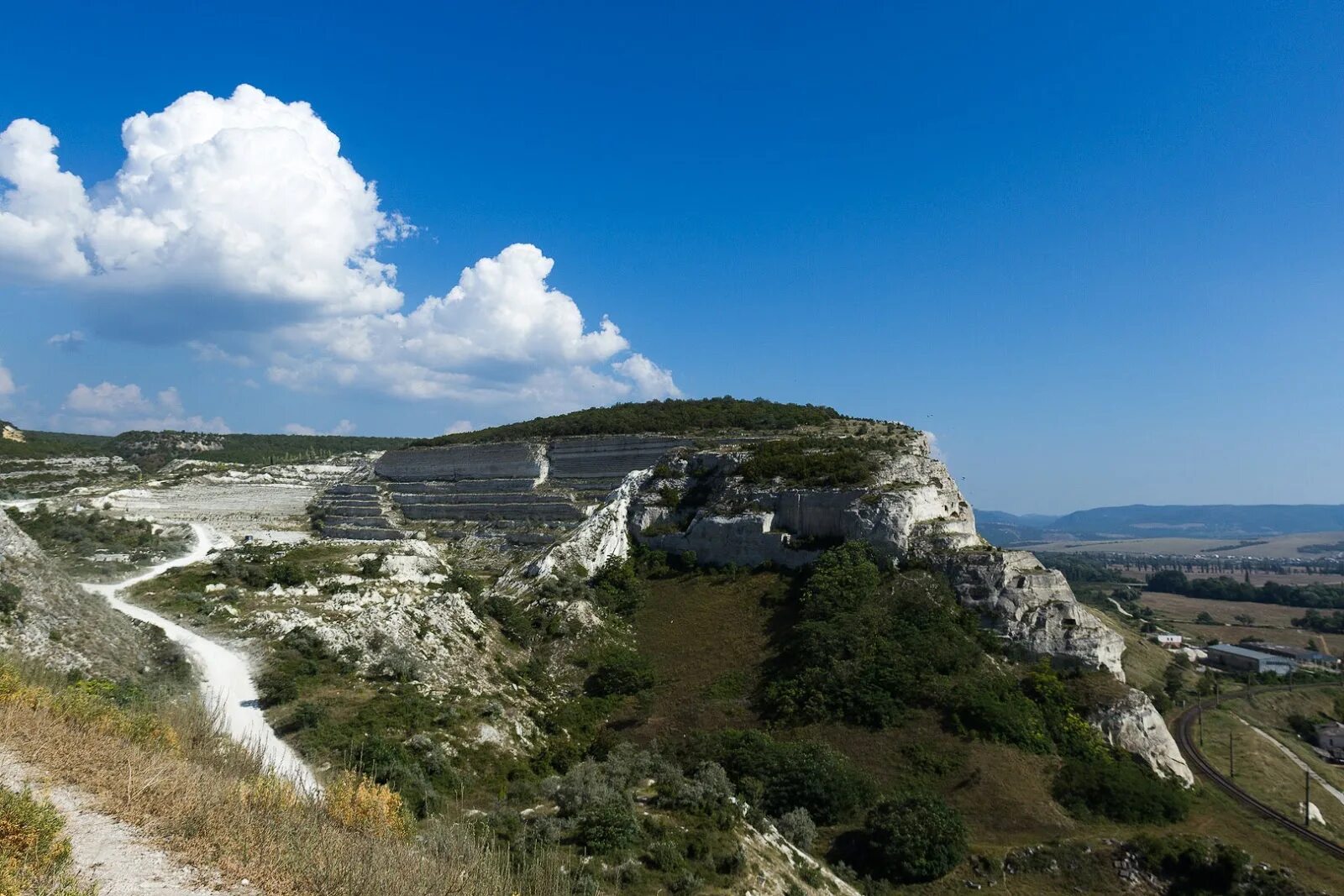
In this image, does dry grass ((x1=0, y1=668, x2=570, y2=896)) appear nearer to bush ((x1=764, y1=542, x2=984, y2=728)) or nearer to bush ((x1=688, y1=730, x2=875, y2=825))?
bush ((x1=688, y1=730, x2=875, y2=825))

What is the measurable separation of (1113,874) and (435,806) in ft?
58.5

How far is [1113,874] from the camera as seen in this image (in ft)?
61.6

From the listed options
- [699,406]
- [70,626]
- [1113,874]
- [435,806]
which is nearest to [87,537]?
[70,626]

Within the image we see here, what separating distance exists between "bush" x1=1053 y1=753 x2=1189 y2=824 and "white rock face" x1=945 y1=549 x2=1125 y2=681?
183 inches

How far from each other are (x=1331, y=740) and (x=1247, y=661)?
26.8m

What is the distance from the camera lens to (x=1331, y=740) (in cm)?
4084

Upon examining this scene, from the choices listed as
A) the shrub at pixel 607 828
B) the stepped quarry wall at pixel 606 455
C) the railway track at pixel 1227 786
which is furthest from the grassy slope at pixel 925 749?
the stepped quarry wall at pixel 606 455

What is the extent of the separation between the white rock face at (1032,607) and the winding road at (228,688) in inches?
945

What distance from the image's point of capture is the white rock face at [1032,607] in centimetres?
2619

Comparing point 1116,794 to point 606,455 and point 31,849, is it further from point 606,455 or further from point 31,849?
point 606,455

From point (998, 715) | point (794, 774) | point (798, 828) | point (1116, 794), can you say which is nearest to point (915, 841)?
point (798, 828)

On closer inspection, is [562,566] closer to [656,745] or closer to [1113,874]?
[656,745]

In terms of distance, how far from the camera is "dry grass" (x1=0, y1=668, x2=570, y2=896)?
23.0 ft

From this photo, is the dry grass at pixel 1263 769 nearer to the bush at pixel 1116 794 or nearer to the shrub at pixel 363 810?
the bush at pixel 1116 794
